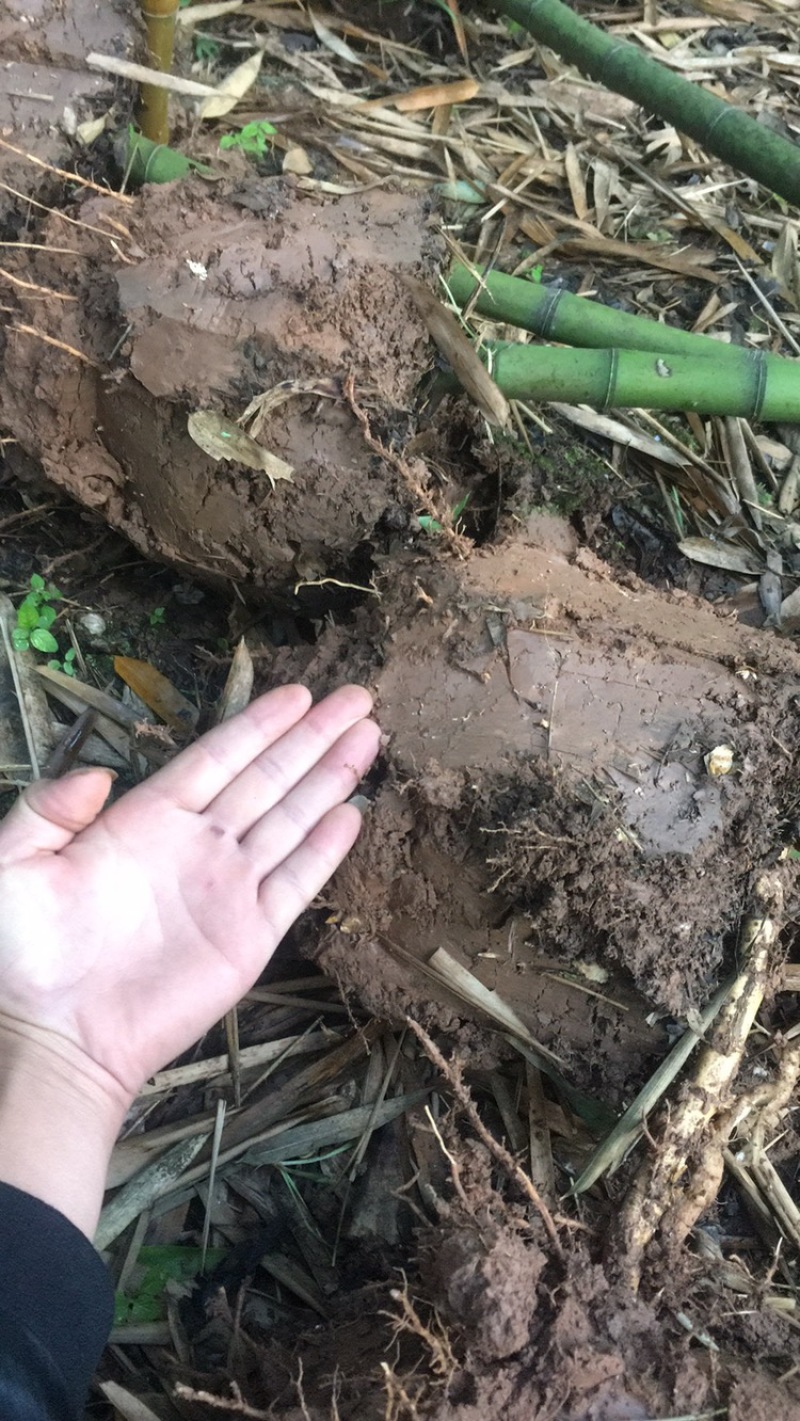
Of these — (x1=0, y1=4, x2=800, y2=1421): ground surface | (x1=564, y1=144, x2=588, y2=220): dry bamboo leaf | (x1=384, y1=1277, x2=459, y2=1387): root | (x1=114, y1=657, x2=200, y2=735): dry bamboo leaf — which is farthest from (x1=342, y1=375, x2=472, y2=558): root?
(x1=564, y1=144, x2=588, y2=220): dry bamboo leaf

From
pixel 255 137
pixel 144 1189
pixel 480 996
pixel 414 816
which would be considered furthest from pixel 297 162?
pixel 144 1189

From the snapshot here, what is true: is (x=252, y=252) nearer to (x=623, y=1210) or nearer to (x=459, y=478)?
(x=459, y=478)

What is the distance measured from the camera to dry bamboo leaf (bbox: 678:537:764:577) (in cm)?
249

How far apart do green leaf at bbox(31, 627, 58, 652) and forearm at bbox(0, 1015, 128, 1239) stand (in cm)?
100

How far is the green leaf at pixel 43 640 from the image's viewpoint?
2281mm

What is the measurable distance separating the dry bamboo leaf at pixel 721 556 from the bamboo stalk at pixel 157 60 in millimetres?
1685

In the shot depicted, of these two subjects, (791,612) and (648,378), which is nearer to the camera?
(648,378)

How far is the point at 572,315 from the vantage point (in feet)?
6.79

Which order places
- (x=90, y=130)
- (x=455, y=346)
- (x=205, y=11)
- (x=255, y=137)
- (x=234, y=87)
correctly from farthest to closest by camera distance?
(x=205, y=11) < (x=234, y=87) < (x=255, y=137) < (x=90, y=130) < (x=455, y=346)

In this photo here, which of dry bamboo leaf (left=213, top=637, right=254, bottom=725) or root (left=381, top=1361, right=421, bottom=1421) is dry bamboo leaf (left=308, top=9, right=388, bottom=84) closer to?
dry bamboo leaf (left=213, top=637, right=254, bottom=725)

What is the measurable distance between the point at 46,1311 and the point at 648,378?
76.6 inches

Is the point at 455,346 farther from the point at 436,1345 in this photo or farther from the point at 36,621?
the point at 436,1345

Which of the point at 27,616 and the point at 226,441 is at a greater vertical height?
the point at 226,441

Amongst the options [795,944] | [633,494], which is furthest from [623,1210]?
[633,494]
